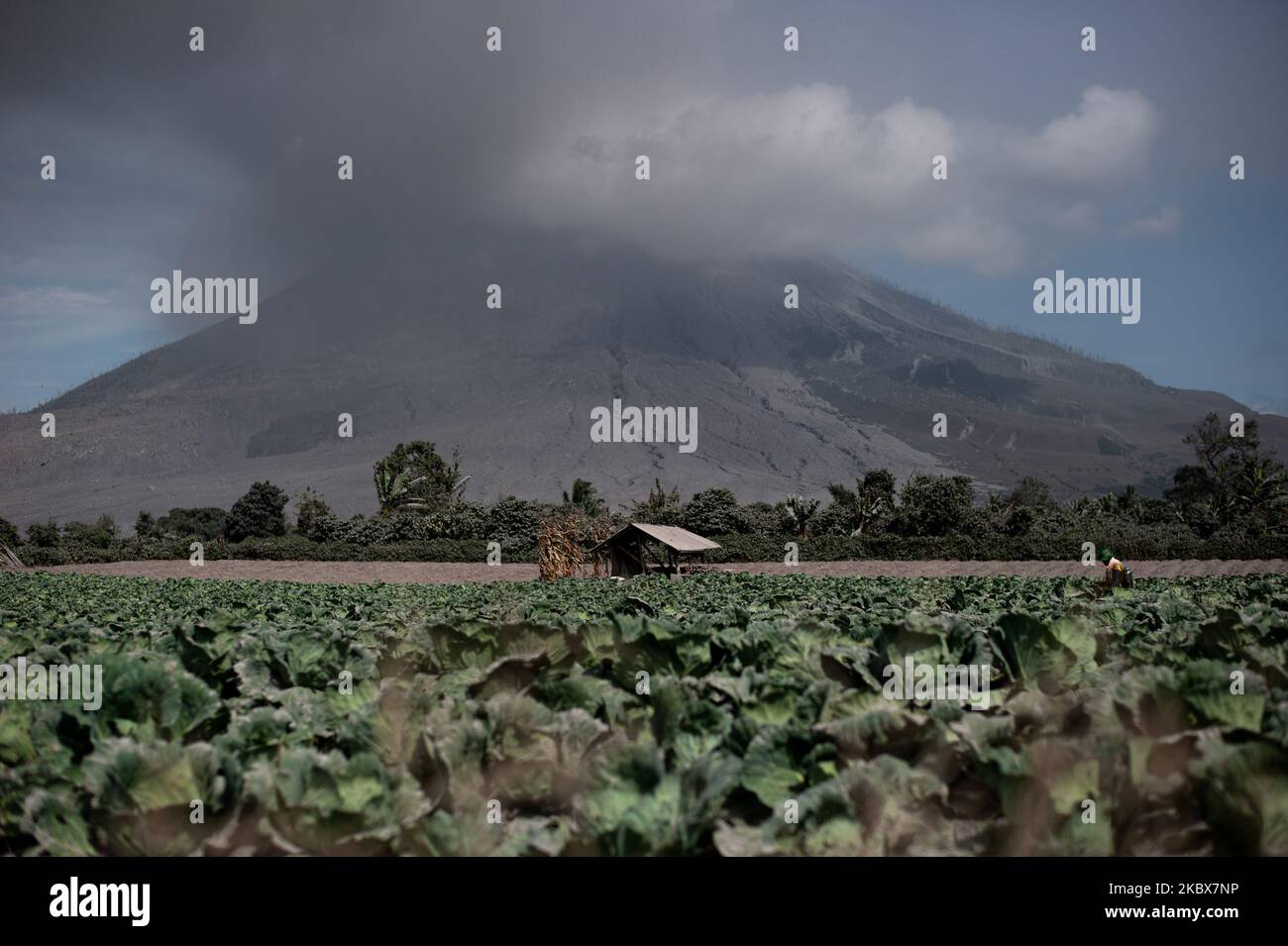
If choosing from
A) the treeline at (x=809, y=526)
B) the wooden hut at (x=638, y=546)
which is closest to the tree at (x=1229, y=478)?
the treeline at (x=809, y=526)

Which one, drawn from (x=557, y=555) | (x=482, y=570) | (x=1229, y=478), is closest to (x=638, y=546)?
(x=557, y=555)

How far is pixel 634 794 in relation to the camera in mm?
2586

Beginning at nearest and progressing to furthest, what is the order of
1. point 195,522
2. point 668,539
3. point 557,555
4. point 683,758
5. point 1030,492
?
point 683,758, point 668,539, point 557,555, point 1030,492, point 195,522

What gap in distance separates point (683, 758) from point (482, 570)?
44.7 metres

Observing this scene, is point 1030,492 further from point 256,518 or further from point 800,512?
point 256,518

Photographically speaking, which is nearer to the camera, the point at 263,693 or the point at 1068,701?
the point at 1068,701

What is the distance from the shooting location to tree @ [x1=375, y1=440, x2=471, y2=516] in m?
73.5

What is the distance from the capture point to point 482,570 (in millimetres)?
46719

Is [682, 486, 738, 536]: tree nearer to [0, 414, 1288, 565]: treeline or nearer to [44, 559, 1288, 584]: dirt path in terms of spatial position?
[0, 414, 1288, 565]: treeline
